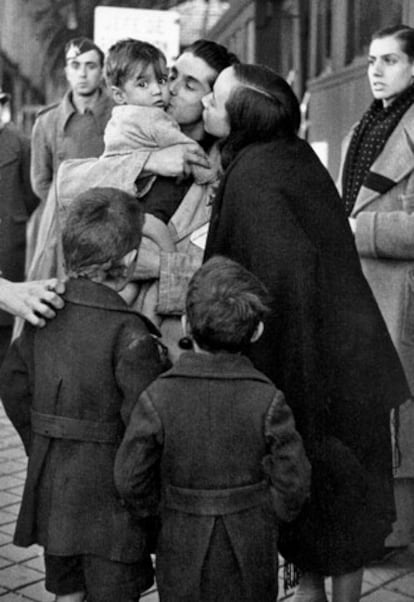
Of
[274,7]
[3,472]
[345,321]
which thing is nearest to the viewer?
[345,321]

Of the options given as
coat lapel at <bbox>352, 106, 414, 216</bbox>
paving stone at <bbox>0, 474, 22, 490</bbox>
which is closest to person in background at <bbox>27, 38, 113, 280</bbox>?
paving stone at <bbox>0, 474, 22, 490</bbox>

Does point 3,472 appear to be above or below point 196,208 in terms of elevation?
below

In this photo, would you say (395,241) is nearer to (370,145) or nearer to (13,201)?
(370,145)

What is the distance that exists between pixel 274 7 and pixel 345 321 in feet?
37.7

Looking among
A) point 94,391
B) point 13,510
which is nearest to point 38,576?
point 13,510

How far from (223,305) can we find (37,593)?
174 cm

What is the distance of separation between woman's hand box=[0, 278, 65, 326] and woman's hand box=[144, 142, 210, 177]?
48cm

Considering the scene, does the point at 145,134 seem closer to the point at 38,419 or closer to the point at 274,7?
the point at 38,419

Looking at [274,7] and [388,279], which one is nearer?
[388,279]

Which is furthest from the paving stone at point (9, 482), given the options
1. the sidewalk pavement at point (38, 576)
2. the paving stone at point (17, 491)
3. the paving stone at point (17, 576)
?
the paving stone at point (17, 576)

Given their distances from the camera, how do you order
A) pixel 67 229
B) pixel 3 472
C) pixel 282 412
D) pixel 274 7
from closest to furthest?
pixel 282 412, pixel 67 229, pixel 3 472, pixel 274 7

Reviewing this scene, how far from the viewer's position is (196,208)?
353 centimetres

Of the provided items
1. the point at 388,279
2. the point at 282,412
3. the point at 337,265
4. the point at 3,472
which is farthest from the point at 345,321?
the point at 3,472

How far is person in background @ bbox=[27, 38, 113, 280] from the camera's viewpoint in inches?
252
